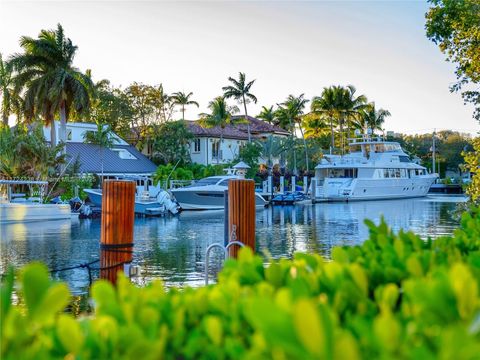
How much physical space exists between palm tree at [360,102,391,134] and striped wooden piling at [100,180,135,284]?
73241 millimetres

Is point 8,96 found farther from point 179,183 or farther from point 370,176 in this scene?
point 370,176

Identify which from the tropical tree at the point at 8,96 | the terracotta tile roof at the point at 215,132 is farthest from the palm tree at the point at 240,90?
the tropical tree at the point at 8,96

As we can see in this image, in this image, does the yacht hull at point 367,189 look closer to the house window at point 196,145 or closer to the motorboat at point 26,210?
the house window at point 196,145

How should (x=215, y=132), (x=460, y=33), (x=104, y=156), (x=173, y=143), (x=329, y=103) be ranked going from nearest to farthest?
1. (x=460, y=33)
2. (x=104, y=156)
3. (x=173, y=143)
4. (x=215, y=132)
5. (x=329, y=103)

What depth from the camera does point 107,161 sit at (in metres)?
52.9

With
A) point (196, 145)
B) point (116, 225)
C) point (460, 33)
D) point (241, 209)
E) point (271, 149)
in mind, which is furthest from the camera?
point (196, 145)

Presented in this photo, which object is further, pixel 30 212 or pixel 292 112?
pixel 292 112

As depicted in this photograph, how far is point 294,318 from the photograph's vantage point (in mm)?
1243

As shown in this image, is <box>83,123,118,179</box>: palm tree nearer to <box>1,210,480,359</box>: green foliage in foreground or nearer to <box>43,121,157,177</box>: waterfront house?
<box>43,121,157,177</box>: waterfront house

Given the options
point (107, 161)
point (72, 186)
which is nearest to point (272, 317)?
point (72, 186)

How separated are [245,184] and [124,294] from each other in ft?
23.3

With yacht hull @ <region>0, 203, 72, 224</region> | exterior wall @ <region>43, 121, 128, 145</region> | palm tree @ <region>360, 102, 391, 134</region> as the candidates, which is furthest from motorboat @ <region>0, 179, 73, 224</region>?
palm tree @ <region>360, 102, 391, 134</region>

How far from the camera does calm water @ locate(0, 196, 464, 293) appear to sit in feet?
55.6

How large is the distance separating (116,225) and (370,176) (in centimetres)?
4982
